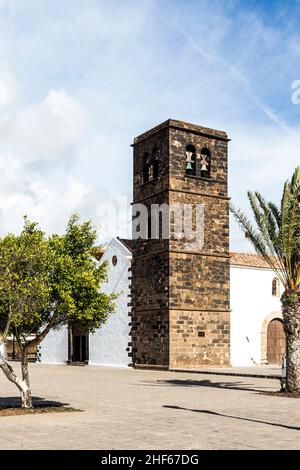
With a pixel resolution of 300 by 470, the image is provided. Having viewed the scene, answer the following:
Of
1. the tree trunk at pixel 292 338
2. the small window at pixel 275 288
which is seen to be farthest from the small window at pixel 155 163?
the tree trunk at pixel 292 338

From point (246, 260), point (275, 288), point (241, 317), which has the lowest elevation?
point (241, 317)

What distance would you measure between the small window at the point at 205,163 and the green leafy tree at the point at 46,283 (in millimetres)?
18957

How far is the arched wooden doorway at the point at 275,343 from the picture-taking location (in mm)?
35878

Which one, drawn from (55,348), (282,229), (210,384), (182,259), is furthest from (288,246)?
(55,348)

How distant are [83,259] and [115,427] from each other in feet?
14.3

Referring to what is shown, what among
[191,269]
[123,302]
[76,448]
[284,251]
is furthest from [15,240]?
[123,302]

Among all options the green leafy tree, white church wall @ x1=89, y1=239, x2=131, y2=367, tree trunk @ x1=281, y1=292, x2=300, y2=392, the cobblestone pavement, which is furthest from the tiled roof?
the green leafy tree

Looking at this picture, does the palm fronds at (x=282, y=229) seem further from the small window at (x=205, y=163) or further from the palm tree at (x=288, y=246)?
the small window at (x=205, y=163)

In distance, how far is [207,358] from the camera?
3200 centimetres

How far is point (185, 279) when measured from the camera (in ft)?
104

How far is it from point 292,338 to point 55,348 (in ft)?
83.5

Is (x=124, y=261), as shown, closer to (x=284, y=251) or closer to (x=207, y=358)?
(x=207, y=358)

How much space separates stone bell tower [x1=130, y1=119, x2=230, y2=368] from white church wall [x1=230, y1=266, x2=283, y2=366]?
1271 millimetres

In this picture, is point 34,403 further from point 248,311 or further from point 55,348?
point 55,348
